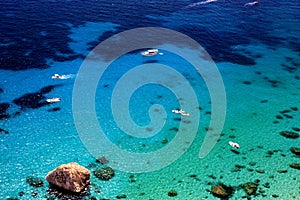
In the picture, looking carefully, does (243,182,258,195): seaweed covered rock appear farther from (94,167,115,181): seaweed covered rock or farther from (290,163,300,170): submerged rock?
(94,167,115,181): seaweed covered rock

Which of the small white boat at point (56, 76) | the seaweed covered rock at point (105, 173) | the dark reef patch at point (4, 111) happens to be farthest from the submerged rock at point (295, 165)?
the small white boat at point (56, 76)

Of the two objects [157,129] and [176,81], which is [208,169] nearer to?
[157,129]

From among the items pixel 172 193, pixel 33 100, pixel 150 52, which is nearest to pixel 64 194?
pixel 172 193

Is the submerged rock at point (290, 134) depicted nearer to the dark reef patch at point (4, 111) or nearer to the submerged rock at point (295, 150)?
the submerged rock at point (295, 150)

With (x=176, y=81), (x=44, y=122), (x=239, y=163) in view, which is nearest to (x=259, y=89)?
(x=176, y=81)

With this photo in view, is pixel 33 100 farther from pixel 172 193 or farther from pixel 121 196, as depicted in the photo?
pixel 172 193
